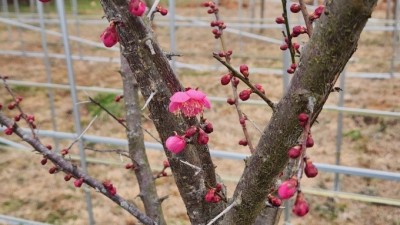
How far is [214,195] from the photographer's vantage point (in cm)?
75

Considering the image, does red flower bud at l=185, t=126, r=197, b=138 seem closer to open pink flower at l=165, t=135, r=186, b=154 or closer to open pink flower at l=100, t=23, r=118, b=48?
open pink flower at l=165, t=135, r=186, b=154

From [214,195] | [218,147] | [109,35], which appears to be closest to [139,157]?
[214,195]

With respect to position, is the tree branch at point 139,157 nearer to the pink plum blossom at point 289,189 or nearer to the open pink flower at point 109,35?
the open pink flower at point 109,35

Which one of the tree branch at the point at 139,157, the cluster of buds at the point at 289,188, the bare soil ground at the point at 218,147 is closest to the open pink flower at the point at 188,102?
the cluster of buds at the point at 289,188

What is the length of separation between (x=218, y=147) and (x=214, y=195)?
2.67 metres

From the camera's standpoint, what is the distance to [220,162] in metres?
3.21

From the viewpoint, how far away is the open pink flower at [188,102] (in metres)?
0.67

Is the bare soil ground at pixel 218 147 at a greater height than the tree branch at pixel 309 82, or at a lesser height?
lesser

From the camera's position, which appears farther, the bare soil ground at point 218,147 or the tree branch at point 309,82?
the bare soil ground at point 218,147

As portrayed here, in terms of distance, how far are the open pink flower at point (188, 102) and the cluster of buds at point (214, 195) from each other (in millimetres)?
124

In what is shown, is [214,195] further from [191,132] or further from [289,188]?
[289,188]

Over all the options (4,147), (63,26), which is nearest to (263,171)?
(63,26)

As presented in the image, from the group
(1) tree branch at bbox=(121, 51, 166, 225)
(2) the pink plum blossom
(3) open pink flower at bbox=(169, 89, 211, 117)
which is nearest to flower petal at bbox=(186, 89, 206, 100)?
(3) open pink flower at bbox=(169, 89, 211, 117)

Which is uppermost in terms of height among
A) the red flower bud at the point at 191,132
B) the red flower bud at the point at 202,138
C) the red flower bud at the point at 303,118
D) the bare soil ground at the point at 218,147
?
the red flower bud at the point at 303,118
